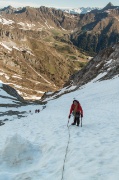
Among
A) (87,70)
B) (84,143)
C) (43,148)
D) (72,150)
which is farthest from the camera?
(87,70)

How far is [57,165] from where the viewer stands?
1321cm

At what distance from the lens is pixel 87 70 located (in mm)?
106812

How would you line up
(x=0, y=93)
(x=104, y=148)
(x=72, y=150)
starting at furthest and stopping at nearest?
(x=0, y=93) → (x=72, y=150) → (x=104, y=148)

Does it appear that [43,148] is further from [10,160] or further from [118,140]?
[118,140]

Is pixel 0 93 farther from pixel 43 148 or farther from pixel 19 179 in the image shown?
pixel 19 179

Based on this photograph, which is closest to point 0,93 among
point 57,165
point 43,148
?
point 43,148

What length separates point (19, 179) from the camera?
12.0 meters

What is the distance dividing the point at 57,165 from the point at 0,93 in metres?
67.3

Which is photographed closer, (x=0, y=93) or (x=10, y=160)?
(x=10, y=160)

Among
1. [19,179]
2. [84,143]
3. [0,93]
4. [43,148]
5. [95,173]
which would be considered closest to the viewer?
[95,173]

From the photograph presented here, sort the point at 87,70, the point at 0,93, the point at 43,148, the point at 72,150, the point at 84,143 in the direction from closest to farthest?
1. the point at 72,150
2. the point at 84,143
3. the point at 43,148
4. the point at 0,93
5. the point at 87,70

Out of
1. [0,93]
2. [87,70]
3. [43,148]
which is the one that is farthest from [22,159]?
[87,70]

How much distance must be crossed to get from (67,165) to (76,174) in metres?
1.68

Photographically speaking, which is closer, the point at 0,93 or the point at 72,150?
the point at 72,150
